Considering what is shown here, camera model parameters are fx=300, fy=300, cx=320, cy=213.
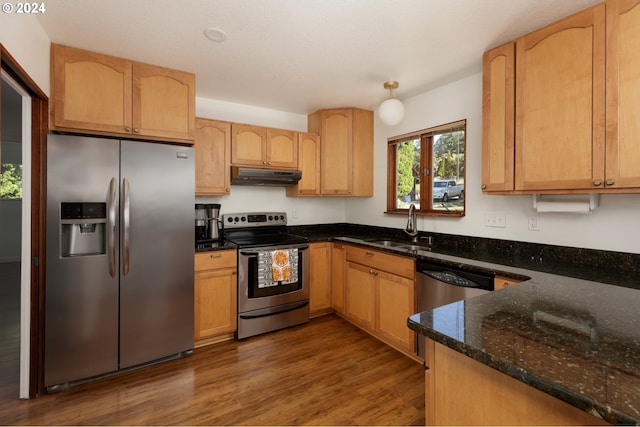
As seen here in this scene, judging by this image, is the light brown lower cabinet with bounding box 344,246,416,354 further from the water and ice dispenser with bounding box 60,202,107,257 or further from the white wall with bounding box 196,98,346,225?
the water and ice dispenser with bounding box 60,202,107,257

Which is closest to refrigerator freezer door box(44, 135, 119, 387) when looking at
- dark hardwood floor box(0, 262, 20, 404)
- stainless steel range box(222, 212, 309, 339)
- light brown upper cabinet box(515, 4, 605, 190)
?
dark hardwood floor box(0, 262, 20, 404)

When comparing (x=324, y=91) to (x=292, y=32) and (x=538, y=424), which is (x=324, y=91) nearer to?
(x=292, y=32)

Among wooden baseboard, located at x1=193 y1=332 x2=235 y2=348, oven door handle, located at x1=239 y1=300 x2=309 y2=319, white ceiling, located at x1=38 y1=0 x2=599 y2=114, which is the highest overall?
white ceiling, located at x1=38 y1=0 x2=599 y2=114

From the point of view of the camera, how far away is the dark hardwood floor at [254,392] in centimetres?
179

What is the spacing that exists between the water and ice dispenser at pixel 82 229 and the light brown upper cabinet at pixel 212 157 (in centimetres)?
84

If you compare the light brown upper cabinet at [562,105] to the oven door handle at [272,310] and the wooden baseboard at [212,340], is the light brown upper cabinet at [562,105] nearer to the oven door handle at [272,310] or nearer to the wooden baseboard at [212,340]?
the oven door handle at [272,310]

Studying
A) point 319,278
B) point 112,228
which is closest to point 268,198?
point 319,278

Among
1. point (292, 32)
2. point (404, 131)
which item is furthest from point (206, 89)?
point (404, 131)

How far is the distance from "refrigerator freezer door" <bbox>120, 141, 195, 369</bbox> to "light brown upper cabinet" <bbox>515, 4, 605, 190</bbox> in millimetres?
2435

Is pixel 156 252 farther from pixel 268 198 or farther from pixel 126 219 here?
pixel 268 198

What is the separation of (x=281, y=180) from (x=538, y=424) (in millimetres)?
2844

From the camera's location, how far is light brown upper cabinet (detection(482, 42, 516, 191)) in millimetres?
1958

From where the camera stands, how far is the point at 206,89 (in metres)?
2.97

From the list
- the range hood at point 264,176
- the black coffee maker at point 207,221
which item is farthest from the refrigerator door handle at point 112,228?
the range hood at point 264,176
